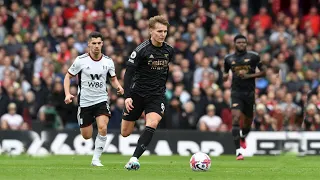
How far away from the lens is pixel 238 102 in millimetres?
21406

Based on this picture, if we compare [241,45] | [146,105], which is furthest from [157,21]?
[241,45]

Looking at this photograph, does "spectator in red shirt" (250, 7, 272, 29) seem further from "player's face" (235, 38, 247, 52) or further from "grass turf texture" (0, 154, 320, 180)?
"grass turf texture" (0, 154, 320, 180)

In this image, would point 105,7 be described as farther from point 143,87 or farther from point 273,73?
point 143,87

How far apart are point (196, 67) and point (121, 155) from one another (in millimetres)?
4885

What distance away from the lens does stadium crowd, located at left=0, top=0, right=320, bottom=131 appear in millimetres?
25312

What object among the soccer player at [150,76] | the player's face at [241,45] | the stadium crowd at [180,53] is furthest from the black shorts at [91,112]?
the stadium crowd at [180,53]

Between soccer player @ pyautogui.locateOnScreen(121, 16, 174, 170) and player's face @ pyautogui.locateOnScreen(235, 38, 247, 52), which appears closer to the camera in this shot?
soccer player @ pyautogui.locateOnScreen(121, 16, 174, 170)

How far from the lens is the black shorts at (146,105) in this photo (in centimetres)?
1606

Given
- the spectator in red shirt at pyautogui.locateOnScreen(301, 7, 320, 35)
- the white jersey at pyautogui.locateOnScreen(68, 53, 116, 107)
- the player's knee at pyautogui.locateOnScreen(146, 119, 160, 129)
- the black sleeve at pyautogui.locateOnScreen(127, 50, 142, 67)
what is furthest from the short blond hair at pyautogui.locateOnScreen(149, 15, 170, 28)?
the spectator in red shirt at pyautogui.locateOnScreen(301, 7, 320, 35)

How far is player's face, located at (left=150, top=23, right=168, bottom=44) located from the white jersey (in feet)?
6.92

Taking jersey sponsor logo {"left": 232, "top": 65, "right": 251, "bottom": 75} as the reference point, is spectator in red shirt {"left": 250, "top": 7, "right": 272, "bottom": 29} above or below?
above

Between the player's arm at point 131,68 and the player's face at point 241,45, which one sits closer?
the player's arm at point 131,68

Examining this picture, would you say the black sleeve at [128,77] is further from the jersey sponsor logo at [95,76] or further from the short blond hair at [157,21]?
the jersey sponsor logo at [95,76]

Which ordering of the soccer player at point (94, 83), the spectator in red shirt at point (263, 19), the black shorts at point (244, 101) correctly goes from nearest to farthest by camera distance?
the soccer player at point (94, 83) < the black shorts at point (244, 101) < the spectator in red shirt at point (263, 19)
